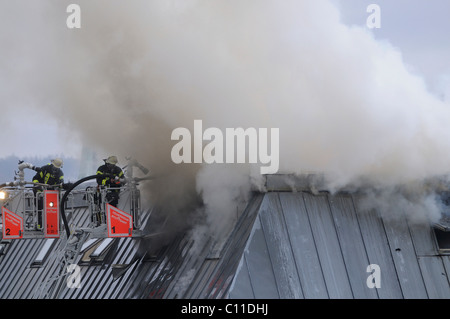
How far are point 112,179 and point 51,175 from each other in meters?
3.03

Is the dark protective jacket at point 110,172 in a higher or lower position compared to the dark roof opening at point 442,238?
higher

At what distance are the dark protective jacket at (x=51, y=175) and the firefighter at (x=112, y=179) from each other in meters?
2.56

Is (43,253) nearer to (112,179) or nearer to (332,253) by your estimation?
(112,179)

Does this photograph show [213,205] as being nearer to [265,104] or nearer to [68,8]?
[265,104]

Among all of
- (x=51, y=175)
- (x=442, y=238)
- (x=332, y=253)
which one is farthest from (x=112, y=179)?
(x=442, y=238)

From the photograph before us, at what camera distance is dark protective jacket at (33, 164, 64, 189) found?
22766mm

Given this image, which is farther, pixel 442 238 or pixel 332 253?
pixel 442 238

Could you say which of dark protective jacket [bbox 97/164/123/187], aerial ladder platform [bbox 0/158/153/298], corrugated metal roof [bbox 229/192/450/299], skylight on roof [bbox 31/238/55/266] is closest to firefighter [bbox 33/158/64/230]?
aerial ladder platform [bbox 0/158/153/298]

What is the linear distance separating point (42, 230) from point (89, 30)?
5377 mm

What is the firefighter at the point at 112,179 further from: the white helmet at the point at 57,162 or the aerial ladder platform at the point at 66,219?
the white helmet at the point at 57,162

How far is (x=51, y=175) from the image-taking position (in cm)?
2278

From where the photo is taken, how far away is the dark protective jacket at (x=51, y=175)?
22.8 metres

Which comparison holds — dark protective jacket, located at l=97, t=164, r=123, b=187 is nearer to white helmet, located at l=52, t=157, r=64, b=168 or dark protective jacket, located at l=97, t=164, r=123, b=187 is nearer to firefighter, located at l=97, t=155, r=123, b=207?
firefighter, located at l=97, t=155, r=123, b=207

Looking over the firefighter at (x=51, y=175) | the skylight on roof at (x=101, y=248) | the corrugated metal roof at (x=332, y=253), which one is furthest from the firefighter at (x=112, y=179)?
the skylight on roof at (x=101, y=248)
